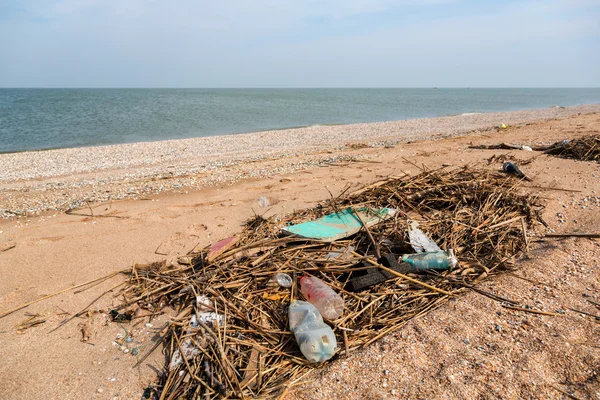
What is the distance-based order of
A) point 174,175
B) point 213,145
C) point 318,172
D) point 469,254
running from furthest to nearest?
point 213,145 < point 174,175 < point 318,172 < point 469,254

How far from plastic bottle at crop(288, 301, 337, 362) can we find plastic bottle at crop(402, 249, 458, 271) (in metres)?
1.05

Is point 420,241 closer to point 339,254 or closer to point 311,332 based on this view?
point 339,254

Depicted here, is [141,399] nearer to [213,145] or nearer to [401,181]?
[401,181]

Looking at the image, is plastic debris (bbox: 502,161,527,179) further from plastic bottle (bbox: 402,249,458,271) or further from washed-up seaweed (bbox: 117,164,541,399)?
plastic bottle (bbox: 402,249,458,271)

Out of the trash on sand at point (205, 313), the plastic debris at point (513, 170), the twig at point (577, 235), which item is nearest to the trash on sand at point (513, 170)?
the plastic debris at point (513, 170)

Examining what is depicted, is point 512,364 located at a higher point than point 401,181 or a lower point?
lower

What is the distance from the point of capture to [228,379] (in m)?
2.33

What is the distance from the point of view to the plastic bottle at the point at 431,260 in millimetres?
3326

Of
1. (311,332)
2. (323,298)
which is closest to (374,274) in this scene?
(323,298)

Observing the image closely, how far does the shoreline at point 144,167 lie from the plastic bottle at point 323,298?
4376mm

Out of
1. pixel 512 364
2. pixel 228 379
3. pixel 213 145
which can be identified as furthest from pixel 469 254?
pixel 213 145

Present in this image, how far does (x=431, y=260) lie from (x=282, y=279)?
1313 millimetres

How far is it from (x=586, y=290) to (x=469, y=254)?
917 millimetres

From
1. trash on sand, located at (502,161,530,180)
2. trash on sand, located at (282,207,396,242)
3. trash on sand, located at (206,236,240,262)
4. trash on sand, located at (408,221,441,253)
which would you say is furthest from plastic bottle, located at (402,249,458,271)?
trash on sand, located at (502,161,530,180)
